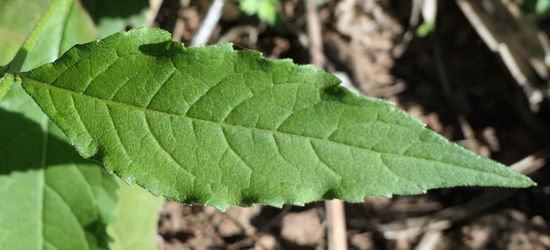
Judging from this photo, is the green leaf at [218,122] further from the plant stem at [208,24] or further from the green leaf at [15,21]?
the plant stem at [208,24]

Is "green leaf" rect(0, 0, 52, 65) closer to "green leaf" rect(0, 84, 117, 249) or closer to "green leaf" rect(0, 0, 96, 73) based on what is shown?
"green leaf" rect(0, 0, 96, 73)

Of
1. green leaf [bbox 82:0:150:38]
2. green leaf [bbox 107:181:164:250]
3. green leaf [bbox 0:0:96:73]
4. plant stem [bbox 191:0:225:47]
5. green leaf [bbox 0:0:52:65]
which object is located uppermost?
plant stem [bbox 191:0:225:47]

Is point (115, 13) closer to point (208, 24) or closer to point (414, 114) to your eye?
point (208, 24)

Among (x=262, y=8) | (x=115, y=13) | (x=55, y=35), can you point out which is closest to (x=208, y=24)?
(x=262, y=8)

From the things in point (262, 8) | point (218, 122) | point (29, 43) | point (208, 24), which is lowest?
point (218, 122)

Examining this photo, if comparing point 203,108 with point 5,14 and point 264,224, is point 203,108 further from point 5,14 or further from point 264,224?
point 264,224

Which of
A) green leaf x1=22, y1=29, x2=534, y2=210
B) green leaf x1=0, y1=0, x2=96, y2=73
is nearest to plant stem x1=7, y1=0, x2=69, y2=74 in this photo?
green leaf x1=0, y1=0, x2=96, y2=73

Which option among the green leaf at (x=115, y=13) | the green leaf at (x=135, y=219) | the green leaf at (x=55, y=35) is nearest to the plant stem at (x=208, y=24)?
the green leaf at (x=115, y=13)
